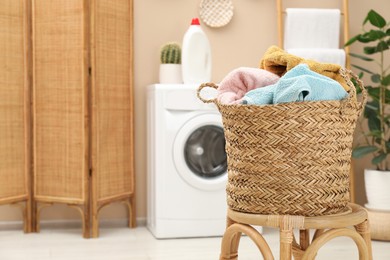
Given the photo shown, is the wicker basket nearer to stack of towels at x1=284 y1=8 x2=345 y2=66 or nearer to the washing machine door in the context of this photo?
the washing machine door

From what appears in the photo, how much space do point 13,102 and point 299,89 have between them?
212cm

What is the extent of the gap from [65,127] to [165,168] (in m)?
0.54

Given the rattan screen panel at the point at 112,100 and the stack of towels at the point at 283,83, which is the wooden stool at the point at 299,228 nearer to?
the stack of towels at the point at 283,83

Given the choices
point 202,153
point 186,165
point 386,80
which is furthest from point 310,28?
point 186,165

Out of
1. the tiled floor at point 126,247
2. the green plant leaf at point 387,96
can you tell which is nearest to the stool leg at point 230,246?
the tiled floor at point 126,247

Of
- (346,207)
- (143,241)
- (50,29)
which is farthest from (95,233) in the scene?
(346,207)

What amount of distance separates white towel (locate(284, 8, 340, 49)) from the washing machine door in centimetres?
69

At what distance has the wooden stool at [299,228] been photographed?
5.07 feet

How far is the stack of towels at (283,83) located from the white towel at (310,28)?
6.01 feet

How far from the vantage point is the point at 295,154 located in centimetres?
155

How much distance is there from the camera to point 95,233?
326 cm

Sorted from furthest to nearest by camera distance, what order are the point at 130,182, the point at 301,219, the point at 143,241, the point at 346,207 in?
the point at 130,182
the point at 143,241
the point at 346,207
the point at 301,219

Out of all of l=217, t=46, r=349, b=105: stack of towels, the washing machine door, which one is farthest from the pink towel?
the washing machine door

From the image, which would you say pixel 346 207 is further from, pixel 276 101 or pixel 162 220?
pixel 162 220
